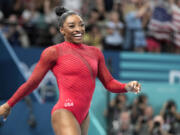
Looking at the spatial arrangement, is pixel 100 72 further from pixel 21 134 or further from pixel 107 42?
pixel 107 42

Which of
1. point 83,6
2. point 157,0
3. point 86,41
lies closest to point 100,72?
point 86,41

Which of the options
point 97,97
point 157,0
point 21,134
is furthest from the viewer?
point 157,0

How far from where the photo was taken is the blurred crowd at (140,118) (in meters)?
8.25

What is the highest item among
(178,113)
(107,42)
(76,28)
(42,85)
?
(76,28)

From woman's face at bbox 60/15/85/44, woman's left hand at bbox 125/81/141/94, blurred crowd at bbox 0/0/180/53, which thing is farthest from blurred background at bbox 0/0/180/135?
woman's left hand at bbox 125/81/141/94

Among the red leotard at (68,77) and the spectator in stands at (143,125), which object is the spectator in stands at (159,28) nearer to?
the spectator in stands at (143,125)

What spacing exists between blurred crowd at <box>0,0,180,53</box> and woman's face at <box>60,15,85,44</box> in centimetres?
483

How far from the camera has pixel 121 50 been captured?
10102 mm

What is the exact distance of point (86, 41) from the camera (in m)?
9.69

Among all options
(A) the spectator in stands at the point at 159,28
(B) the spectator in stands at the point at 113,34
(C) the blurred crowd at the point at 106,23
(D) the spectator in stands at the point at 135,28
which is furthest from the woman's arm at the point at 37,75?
(A) the spectator in stands at the point at 159,28

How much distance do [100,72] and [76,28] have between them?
1.82ft

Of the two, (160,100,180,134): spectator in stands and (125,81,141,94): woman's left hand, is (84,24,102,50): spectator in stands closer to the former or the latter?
(160,100,180,134): spectator in stands

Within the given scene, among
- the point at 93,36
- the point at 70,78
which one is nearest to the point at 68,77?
the point at 70,78

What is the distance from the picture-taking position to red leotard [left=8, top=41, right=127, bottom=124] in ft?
14.0
